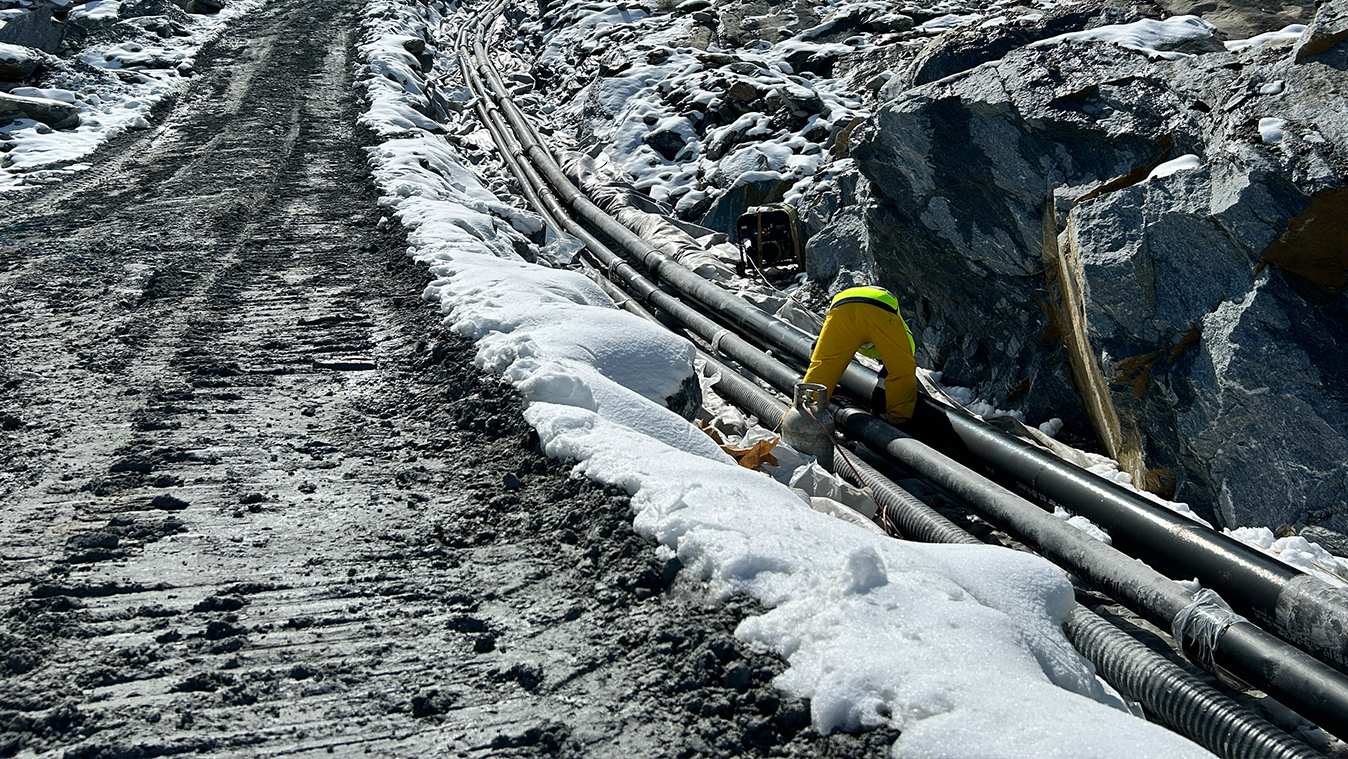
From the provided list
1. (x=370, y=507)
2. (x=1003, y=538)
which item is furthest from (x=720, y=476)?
(x=1003, y=538)

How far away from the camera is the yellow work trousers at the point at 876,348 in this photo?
22.1 feet

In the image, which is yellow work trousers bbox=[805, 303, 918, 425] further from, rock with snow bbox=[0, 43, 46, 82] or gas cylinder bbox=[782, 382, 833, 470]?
rock with snow bbox=[0, 43, 46, 82]

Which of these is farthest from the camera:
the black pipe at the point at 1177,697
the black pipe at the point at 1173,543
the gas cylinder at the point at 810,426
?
the gas cylinder at the point at 810,426

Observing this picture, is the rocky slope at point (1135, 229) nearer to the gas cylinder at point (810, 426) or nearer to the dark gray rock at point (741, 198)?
the dark gray rock at point (741, 198)

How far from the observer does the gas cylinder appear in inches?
262

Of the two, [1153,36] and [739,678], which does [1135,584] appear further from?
Answer: [1153,36]

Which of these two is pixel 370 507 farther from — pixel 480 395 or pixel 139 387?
pixel 139 387

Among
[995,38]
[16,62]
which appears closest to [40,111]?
[16,62]

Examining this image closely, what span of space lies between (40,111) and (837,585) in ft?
50.8

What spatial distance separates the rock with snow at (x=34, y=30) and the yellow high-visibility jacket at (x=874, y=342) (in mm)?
17170

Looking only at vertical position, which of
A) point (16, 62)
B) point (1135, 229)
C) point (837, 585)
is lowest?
point (837, 585)

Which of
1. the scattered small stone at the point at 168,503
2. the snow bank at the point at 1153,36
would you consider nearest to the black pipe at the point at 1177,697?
the scattered small stone at the point at 168,503

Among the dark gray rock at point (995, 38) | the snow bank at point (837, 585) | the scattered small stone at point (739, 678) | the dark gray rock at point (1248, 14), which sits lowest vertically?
the scattered small stone at point (739, 678)

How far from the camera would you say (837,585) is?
2.99 m
